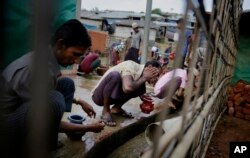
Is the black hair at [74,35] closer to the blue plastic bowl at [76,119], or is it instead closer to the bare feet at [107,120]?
the blue plastic bowl at [76,119]

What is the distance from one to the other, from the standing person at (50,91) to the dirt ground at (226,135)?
236cm

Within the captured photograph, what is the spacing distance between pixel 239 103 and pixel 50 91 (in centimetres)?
749

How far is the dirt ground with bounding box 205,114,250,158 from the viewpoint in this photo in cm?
415

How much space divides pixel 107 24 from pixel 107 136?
2589 centimetres

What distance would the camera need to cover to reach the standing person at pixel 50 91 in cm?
48

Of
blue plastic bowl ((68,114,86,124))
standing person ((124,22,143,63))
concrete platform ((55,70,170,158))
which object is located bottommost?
concrete platform ((55,70,170,158))

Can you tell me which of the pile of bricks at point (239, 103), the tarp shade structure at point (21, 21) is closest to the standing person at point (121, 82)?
the tarp shade structure at point (21, 21)

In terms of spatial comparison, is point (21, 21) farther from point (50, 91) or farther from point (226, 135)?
point (226, 135)

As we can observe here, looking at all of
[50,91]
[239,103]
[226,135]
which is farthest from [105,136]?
[239,103]

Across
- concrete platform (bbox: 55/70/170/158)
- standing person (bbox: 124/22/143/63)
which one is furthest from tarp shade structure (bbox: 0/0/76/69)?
standing person (bbox: 124/22/143/63)

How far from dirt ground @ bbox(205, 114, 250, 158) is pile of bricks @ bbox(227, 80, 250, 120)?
0.21 metres

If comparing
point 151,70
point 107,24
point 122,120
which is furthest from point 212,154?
point 107,24

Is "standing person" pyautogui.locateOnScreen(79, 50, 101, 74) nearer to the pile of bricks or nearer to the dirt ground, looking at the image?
the dirt ground

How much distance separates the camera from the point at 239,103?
7.29 m
